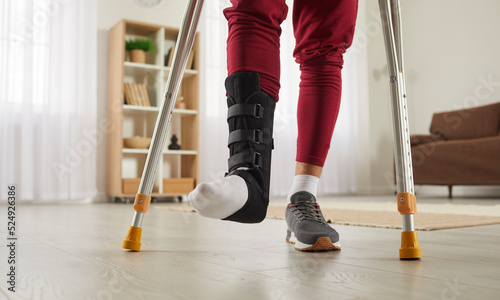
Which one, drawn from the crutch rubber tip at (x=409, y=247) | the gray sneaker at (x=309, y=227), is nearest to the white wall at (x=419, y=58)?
the gray sneaker at (x=309, y=227)

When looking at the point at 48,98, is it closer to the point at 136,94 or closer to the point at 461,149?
the point at 136,94

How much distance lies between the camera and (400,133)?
0.82 meters

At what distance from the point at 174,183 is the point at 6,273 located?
3150 mm

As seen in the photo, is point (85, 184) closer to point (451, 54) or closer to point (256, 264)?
point (256, 264)

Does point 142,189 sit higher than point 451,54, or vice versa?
point 451,54

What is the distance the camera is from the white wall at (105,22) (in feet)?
12.8

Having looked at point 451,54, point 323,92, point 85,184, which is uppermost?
point 451,54

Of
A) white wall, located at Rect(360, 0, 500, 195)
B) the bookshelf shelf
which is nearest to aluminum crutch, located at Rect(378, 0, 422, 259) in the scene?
the bookshelf shelf

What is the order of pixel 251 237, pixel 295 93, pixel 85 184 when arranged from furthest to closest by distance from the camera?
pixel 295 93 < pixel 85 184 < pixel 251 237

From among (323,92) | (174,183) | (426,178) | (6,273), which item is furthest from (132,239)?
(426,178)

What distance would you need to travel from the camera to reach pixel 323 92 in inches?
40.5

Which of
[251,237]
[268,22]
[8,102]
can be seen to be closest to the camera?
[268,22]

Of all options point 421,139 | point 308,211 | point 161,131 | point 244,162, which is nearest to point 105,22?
point 421,139

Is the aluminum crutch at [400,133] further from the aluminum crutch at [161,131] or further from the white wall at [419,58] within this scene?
the white wall at [419,58]
